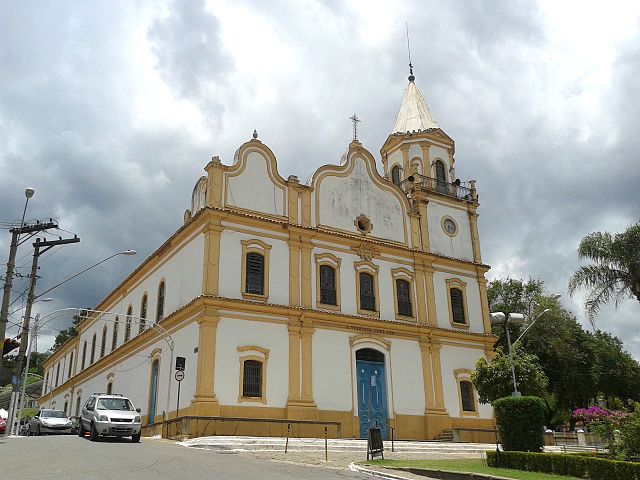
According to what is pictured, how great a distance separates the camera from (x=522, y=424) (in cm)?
1591

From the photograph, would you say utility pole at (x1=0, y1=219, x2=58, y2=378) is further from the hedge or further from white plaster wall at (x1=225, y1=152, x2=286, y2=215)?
the hedge

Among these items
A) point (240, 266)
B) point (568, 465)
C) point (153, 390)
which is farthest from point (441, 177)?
point (568, 465)

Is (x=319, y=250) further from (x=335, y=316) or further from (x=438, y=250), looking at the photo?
(x=438, y=250)

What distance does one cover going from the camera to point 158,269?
30641 mm

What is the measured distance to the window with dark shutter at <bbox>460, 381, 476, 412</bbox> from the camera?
2926cm

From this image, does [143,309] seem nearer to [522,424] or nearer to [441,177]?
[441,177]

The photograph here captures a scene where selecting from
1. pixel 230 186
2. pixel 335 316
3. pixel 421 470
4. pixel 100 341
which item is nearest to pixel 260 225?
pixel 230 186

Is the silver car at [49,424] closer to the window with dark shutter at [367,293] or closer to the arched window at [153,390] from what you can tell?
the arched window at [153,390]

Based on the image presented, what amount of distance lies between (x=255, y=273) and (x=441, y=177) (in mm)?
13574

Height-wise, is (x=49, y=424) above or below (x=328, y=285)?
below

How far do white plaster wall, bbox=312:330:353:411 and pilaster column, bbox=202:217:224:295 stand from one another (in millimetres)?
4880

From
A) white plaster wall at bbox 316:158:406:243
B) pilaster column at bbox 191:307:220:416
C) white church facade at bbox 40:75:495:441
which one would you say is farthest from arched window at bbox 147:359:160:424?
white plaster wall at bbox 316:158:406:243

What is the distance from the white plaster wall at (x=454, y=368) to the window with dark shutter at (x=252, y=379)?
30.7ft

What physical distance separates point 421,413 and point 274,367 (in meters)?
7.47
